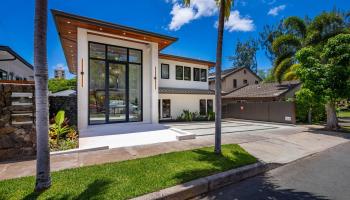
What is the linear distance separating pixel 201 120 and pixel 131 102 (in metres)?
9.31

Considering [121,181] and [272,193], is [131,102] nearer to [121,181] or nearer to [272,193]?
[121,181]

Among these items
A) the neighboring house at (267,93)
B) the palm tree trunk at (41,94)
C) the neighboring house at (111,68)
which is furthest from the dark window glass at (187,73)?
the palm tree trunk at (41,94)

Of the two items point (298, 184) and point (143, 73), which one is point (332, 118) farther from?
point (143, 73)

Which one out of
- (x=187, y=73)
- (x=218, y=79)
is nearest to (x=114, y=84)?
(x=218, y=79)

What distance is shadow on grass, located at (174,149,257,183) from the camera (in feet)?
15.9

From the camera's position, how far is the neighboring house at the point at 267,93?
2016 centimetres

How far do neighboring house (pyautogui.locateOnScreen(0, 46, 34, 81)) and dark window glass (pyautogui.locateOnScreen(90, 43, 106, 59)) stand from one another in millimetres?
4429

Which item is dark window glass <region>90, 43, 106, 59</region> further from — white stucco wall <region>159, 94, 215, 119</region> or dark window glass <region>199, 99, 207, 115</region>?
dark window glass <region>199, 99, 207, 115</region>

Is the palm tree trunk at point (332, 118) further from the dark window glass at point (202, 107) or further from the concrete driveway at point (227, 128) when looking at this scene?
the dark window glass at point (202, 107)

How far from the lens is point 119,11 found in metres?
14.5

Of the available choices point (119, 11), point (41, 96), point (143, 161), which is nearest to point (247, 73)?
point (119, 11)

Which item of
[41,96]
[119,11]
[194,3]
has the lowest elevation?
[41,96]

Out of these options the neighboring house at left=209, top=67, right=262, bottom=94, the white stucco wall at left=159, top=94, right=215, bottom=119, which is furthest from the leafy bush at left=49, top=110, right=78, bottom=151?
the neighboring house at left=209, top=67, right=262, bottom=94

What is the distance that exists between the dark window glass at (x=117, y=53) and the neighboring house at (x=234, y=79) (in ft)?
57.4
